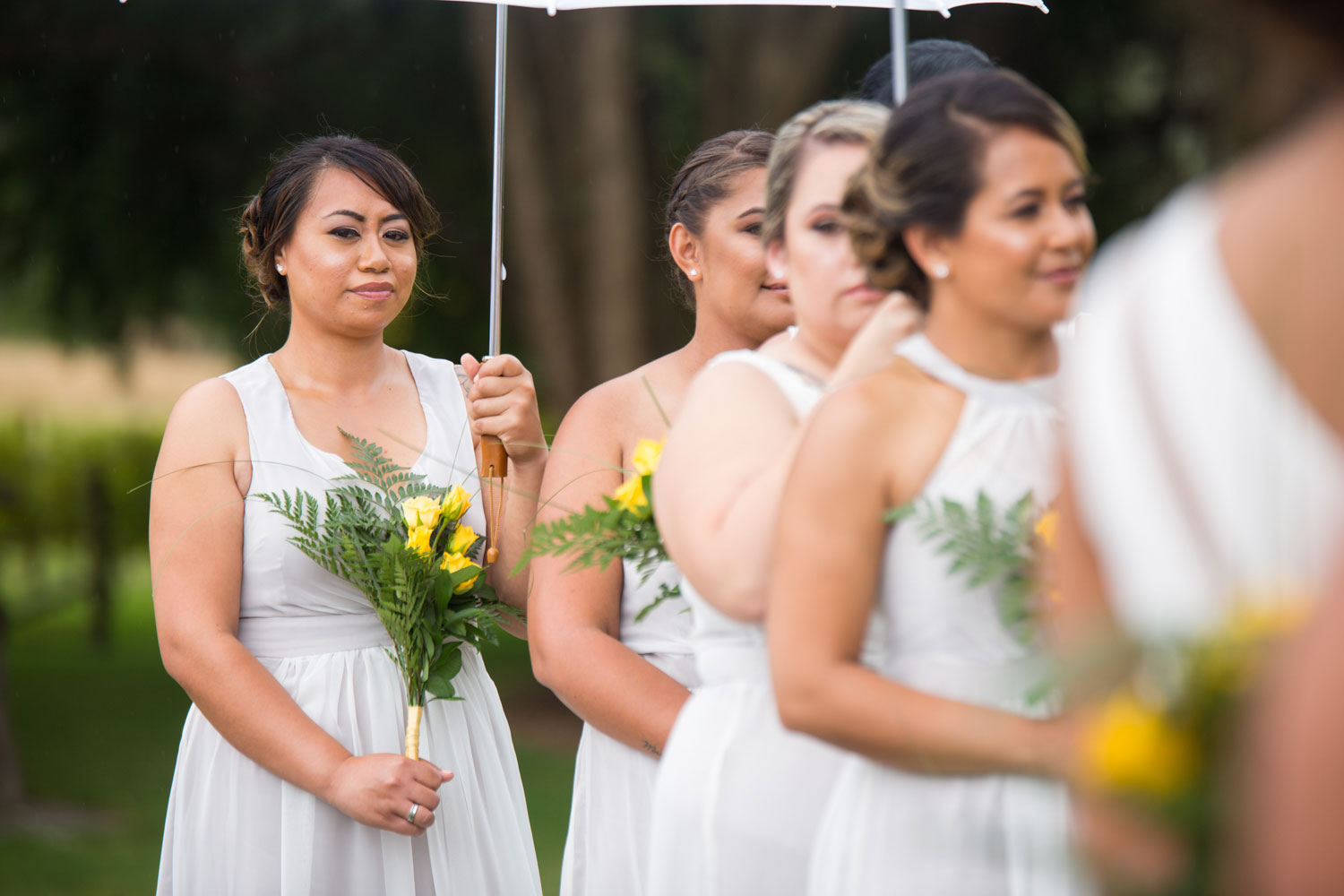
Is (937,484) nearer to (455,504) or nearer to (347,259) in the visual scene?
(455,504)

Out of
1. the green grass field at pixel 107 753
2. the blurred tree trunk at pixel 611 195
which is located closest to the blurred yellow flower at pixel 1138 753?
the green grass field at pixel 107 753

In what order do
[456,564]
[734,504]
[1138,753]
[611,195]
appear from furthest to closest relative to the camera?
[611,195]
[456,564]
[734,504]
[1138,753]

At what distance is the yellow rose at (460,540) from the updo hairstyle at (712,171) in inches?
34.1

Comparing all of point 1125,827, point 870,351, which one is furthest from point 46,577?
point 1125,827

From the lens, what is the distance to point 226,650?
313cm

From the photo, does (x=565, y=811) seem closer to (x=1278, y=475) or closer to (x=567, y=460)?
(x=567, y=460)

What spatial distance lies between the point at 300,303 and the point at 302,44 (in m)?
8.02

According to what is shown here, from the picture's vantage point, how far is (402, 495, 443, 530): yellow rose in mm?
3160

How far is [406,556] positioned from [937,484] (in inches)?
64.5

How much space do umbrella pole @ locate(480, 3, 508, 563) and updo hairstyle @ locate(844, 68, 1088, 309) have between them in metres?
1.57

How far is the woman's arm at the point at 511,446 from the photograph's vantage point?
3.30 metres

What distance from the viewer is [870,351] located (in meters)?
1.96

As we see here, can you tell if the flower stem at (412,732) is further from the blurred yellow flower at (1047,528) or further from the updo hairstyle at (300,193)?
the blurred yellow flower at (1047,528)

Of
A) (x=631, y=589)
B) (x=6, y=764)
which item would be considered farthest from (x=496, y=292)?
(x=6, y=764)
